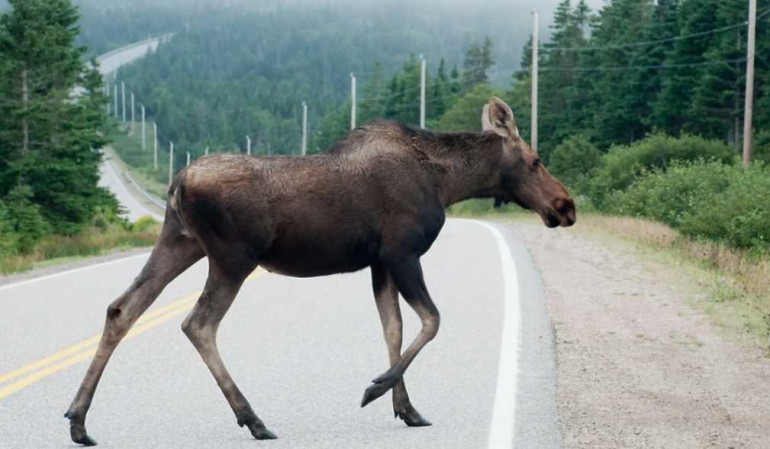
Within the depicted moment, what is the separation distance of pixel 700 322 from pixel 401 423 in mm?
5718

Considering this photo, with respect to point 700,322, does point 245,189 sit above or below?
above

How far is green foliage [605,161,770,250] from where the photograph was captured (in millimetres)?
22531

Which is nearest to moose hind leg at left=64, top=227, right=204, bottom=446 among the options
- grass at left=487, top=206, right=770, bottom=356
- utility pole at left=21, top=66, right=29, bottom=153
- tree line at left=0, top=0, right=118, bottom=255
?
grass at left=487, top=206, right=770, bottom=356

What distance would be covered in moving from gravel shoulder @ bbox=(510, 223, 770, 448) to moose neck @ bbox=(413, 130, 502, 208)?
1419mm

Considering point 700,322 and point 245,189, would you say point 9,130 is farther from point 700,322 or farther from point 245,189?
point 245,189

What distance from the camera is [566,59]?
297 ft

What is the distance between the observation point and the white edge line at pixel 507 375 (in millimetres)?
7155

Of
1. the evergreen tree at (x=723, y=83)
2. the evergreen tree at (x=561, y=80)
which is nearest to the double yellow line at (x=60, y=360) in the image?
the evergreen tree at (x=723, y=83)

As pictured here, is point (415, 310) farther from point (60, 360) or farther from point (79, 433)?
point (60, 360)

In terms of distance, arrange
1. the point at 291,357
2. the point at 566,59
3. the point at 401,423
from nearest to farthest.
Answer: the point at 401,423 → the point at 291,357 → the point at 566,59

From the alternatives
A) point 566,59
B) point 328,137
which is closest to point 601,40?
point 566,59

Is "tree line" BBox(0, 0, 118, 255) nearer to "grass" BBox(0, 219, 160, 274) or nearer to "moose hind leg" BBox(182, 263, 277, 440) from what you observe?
"grass" BBox(0, 219, 160, 274)

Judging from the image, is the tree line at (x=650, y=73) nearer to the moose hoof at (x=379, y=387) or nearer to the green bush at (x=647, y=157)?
the green bush at (x=647, y=157)

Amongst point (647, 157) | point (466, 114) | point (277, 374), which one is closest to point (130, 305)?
point (277, 374)
